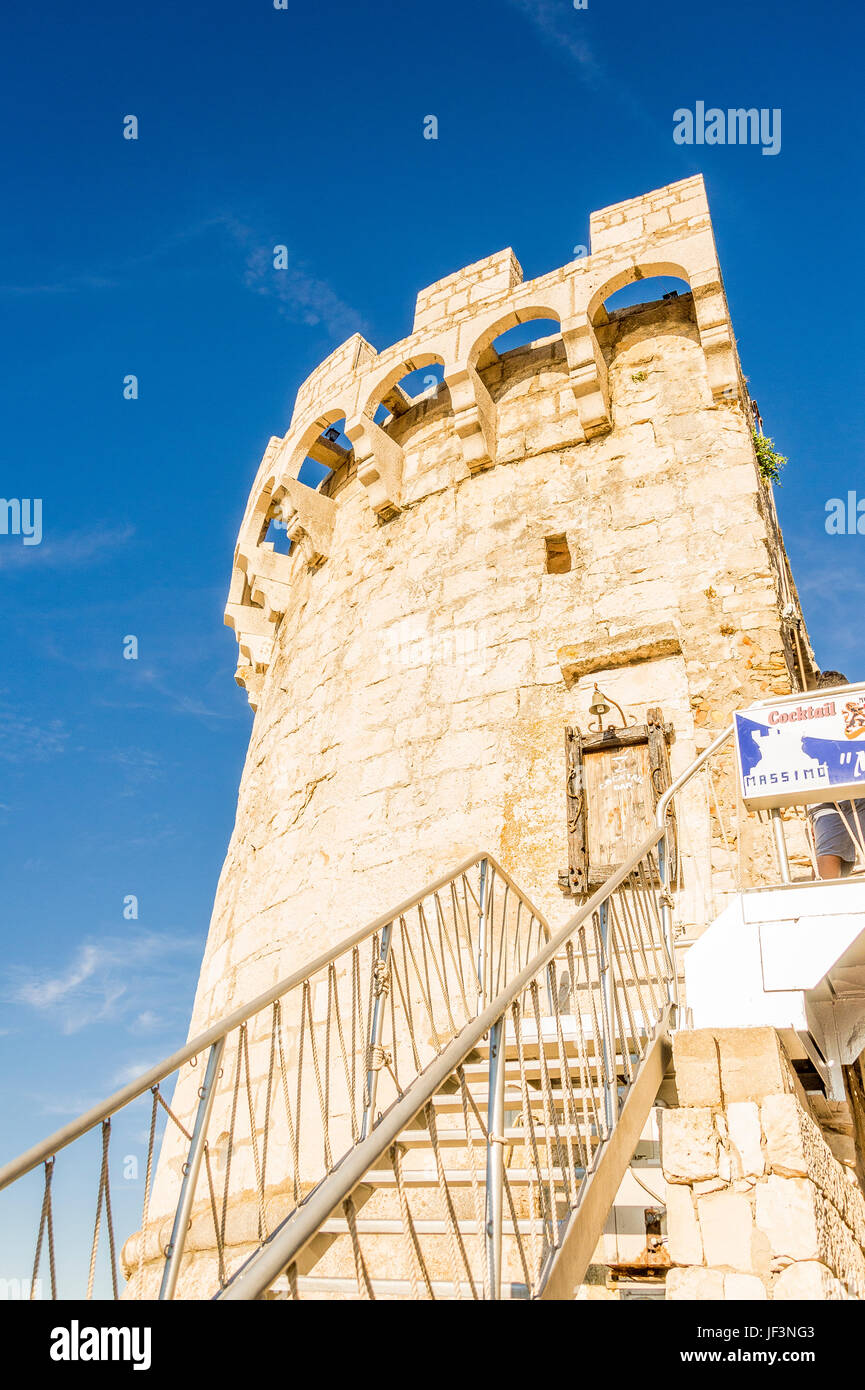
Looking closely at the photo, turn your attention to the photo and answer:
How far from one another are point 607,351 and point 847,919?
5.24 meters

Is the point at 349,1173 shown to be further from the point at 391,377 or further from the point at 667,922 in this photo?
the point at 391,377

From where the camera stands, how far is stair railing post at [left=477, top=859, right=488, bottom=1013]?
4062 mm

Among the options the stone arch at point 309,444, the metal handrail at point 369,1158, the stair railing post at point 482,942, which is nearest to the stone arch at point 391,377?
the stone arch at point 309,444

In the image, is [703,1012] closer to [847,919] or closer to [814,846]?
[847,919]

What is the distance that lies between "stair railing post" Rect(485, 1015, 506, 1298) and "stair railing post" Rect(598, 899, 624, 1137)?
2.28 feet

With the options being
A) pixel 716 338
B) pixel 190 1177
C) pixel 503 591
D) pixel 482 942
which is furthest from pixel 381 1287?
pixel 716 338

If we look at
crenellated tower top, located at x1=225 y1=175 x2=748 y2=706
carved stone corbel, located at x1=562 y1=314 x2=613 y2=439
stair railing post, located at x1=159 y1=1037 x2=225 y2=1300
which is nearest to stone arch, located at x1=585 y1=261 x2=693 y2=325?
crenellated tower top, located at x1=225 y1=175 x2=748 y2=706

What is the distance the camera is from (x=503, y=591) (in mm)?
6629

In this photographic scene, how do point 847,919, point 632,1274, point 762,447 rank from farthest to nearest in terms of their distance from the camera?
point 762,447 < point 632,1274 < point 847,919

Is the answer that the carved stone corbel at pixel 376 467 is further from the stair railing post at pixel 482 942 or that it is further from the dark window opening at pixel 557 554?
the stair railing post at pixel 482 942

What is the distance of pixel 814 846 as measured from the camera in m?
4.22

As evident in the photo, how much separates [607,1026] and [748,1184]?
1.89 feet

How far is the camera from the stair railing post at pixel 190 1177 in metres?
2.34
